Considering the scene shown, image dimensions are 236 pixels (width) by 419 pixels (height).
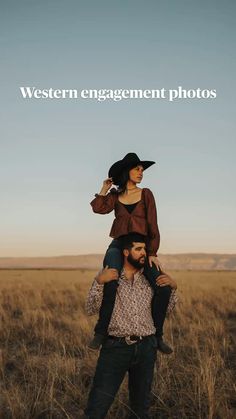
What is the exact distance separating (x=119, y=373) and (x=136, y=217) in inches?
64.0

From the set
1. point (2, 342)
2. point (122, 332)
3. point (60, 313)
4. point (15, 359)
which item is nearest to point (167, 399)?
point (122, 332)

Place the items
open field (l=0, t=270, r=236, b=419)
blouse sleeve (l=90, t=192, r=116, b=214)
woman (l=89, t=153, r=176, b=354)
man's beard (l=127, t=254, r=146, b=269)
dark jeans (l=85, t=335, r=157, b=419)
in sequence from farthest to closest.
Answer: open field (l=0, t=270, r=236, b=419)
blouse sleeve (l=90, t=192, r=116, b=214)
woman (l=89, t=153, r=176, b=354)
man's beard (l=127, t=254, r=146, b=269)
dark jeans (l=85, t=335, r=157, b=419)

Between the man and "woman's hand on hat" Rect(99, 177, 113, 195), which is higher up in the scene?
"woman's hand on hat" Rect(99, 177, 113, 195)

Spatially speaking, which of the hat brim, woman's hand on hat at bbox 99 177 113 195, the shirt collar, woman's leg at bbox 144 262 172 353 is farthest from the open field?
the hat brim

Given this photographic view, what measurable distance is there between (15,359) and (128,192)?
4718 mm

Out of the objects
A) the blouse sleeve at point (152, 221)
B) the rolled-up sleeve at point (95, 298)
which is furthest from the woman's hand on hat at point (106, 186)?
the rolled-up sleeve at point (95, 298)

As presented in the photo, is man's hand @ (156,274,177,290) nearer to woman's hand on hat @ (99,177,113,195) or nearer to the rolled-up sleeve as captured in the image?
the rolled-up sleeve

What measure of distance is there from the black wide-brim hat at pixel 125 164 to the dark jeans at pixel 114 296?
3.45 ft

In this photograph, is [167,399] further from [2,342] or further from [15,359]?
[2,342]

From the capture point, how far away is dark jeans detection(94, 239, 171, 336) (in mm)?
3865

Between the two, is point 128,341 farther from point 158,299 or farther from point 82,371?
point 82,371

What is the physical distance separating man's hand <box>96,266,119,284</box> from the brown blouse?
0.92m

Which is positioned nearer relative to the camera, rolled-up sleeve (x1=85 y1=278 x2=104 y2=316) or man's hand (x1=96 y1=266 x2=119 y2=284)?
man's hand (x1=96 y1=266 x2=119 y2=284)

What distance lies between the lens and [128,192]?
5066mm
